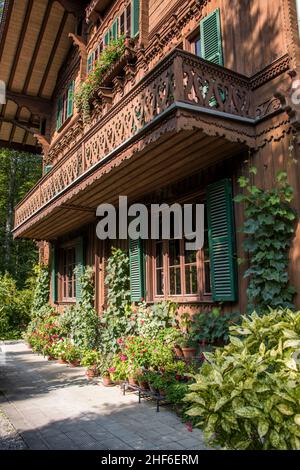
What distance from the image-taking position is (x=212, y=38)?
7.17 meters

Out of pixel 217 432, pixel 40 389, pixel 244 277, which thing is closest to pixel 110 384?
pixel 40 389

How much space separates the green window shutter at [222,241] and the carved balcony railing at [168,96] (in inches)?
50.9

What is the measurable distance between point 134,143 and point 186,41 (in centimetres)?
313

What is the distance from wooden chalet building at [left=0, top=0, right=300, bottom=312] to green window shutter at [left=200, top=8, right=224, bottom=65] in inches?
0.8

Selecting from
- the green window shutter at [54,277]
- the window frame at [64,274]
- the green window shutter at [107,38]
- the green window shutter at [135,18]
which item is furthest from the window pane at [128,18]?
the green window shutter at [54,277]

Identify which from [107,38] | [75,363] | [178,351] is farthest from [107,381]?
[107,38]

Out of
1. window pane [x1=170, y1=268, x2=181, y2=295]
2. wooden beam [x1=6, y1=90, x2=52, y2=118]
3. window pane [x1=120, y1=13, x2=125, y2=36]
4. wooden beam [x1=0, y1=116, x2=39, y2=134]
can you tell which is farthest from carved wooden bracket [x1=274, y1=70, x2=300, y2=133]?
wooden beam [x1=0, y1=116, x2=39, y2=134]

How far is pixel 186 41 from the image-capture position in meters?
8.04

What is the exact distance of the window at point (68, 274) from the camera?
13617mm

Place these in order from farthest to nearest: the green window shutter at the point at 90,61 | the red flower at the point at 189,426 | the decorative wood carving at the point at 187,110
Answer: the green window shutter at the point at 90,61 < the decorative wood carving at the point at 187,110 < the red flower at the point at 189,426

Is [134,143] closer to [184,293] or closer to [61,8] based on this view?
[184,293]

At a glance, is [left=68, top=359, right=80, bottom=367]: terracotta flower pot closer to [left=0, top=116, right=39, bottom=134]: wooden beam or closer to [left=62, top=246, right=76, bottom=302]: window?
[left=62, top=246, right=76, bottom=302]: window

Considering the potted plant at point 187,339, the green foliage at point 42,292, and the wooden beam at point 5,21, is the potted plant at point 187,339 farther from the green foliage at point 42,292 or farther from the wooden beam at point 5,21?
the wooden beam at point 5,21

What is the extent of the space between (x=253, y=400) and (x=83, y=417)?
3.69 metres
